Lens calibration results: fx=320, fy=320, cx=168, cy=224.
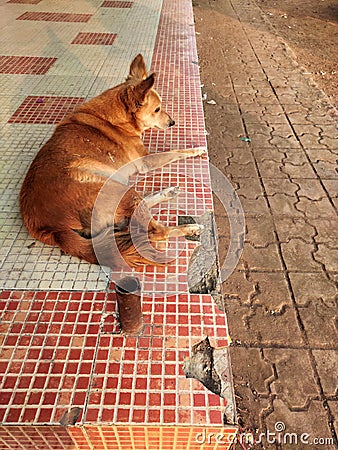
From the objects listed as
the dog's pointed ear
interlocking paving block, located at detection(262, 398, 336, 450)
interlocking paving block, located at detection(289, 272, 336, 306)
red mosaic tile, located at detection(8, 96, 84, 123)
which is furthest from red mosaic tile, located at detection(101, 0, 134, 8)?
interlocking paving block, located at detection(262, 398, 336, 450)

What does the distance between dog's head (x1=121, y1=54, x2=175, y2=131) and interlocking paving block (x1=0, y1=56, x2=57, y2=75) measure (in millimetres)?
2694

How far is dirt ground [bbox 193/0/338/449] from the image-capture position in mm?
2346

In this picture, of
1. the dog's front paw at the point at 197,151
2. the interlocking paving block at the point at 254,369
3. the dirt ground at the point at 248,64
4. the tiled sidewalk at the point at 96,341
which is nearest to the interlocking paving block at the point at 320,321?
the dirt ground at the point at 248,64

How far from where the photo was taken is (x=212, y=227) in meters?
2.77

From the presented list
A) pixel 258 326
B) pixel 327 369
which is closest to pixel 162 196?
pixel 258 326

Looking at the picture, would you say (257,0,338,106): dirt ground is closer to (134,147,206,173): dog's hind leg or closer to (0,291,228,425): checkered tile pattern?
(134,147,206,173): dog's hind leg

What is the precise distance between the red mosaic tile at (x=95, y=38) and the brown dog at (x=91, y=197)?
4394mm

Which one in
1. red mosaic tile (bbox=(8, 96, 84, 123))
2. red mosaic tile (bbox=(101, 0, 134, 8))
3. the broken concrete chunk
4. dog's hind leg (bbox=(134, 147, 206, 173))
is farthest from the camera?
red mosaic tile (bbox=(101, 0, 134, 8))

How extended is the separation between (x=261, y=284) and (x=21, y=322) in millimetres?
2009

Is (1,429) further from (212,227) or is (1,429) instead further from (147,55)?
(147,55)

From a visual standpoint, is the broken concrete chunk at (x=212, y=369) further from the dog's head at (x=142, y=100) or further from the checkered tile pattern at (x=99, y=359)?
the dog's head at (x=142, y=100)

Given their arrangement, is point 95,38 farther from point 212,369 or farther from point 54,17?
point 212,369

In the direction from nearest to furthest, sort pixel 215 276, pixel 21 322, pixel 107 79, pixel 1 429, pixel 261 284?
pixel 1 429
pixel 21 322
pixel 215 276
pixel 261 284
pixel 107 79

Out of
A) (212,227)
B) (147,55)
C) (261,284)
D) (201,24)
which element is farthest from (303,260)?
(201,24)
